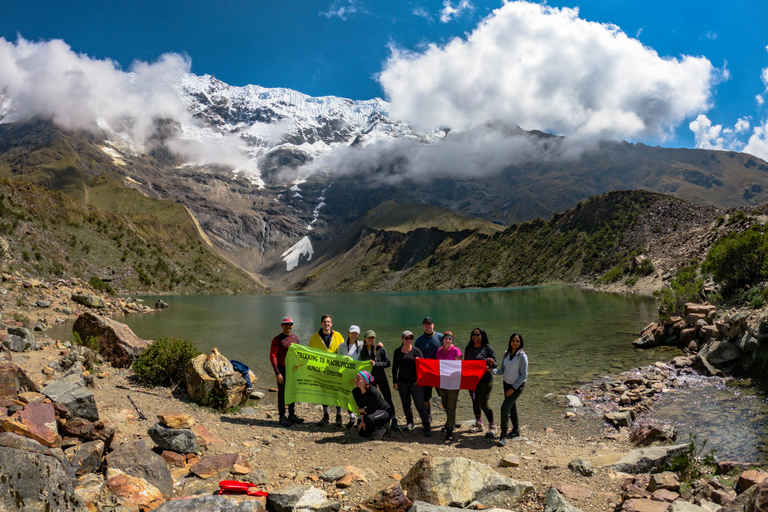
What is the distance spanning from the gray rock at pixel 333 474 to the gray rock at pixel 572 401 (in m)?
9.45

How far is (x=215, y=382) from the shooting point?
12.6 meters

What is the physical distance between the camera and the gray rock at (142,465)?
6.36m

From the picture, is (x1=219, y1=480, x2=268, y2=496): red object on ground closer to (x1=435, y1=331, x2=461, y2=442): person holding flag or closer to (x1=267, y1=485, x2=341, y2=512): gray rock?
(x1=267, y1=485, x2=341, y2=512): gray rock

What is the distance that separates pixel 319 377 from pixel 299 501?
5.30 meters

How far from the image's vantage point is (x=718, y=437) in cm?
1010

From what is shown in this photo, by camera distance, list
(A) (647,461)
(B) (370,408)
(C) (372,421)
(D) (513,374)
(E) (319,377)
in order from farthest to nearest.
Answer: (E) (319,377) → (B) (370,408) → (C) (372,421) → (D) (513,374) → (A) (647,461)

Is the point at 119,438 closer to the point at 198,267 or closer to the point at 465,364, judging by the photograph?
the point at 465,364

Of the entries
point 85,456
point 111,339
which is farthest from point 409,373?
point 111,339

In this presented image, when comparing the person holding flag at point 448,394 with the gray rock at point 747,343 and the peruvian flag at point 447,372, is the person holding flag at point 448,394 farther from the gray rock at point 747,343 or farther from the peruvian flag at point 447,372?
the gray rock at point 747,343

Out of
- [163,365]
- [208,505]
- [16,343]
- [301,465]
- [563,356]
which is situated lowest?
[563,356]

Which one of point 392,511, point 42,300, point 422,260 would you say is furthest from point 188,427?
point 422,260

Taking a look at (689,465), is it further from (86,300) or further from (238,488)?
(86,300)

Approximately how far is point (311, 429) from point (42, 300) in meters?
30.5

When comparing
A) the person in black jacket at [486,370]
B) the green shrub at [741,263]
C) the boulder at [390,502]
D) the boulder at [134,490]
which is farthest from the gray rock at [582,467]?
the green shrub at [741,263]
